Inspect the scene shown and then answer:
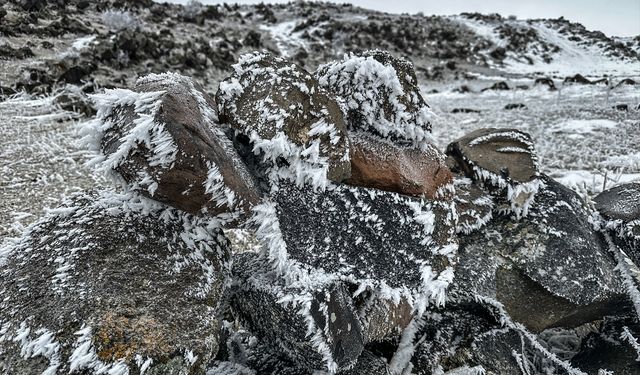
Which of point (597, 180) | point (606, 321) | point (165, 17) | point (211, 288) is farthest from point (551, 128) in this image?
point (165, 17)

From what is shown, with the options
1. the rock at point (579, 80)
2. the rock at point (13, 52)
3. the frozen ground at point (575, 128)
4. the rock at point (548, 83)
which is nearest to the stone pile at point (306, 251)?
the frozen ground at point (575, 128)

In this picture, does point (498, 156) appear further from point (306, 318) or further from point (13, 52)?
point (13, 52)

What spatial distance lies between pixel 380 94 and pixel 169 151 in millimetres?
1072

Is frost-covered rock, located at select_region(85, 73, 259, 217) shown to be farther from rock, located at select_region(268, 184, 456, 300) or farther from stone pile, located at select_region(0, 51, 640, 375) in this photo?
rock, located at select_region(268, 184, 456, 300)

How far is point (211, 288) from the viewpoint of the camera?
1.67 metres

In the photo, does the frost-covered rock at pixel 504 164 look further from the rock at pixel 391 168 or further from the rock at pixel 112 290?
the rock at pixel 112 290

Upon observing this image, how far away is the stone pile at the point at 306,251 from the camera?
1455mm

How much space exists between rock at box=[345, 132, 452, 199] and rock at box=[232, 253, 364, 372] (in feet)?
1.75

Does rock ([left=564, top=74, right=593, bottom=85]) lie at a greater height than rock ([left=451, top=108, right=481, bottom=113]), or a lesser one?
greater

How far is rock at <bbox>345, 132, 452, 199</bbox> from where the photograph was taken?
1.95 m

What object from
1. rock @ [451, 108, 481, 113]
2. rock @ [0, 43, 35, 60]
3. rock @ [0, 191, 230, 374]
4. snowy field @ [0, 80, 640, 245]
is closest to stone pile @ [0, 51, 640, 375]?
rock @ [0, 191, 230, 374]

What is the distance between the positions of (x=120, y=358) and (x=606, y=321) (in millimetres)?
2562

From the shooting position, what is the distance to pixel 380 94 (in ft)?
6.65

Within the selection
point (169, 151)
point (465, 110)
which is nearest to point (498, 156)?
point (169, 151)
